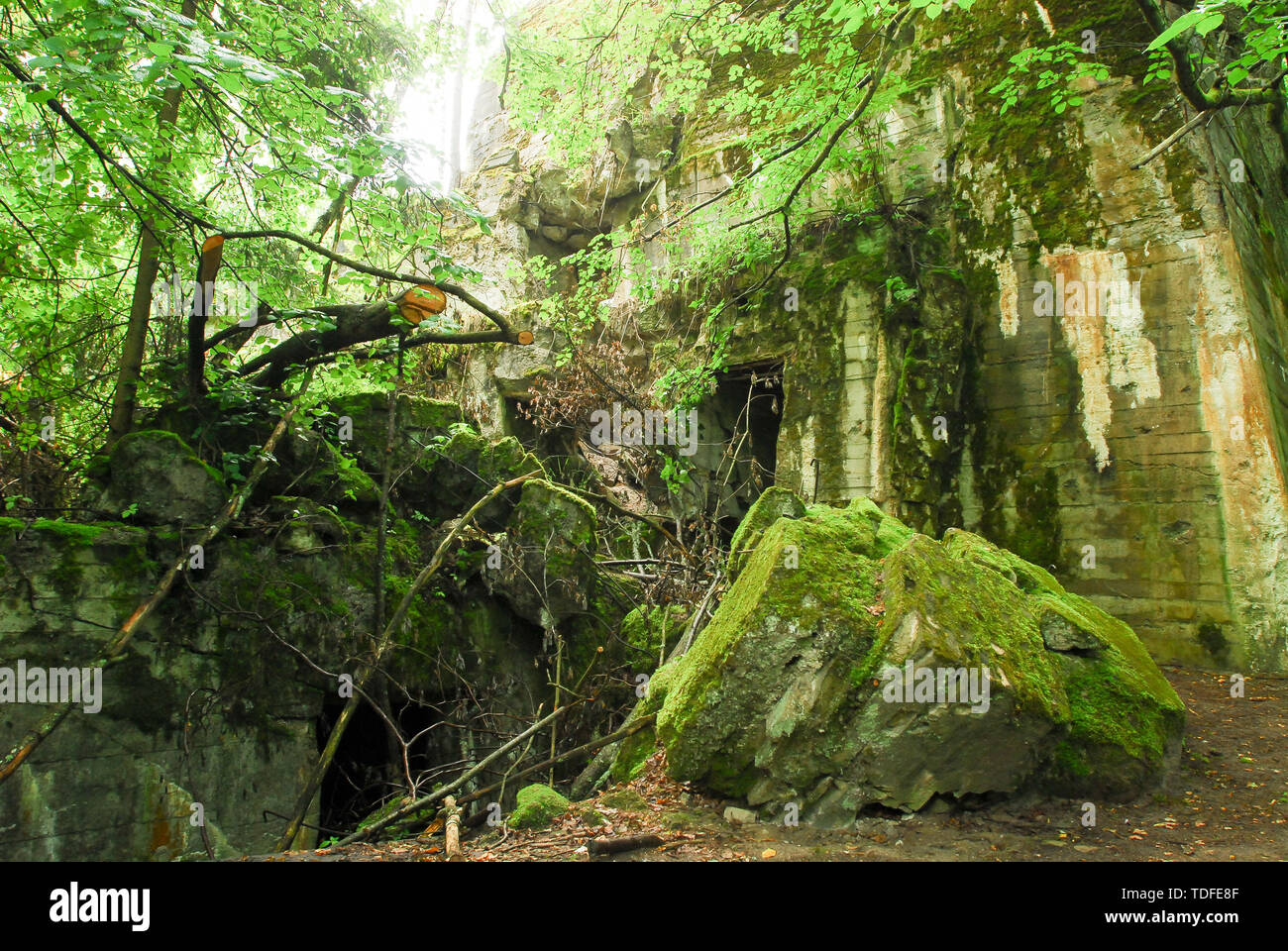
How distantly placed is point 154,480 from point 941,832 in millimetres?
6782

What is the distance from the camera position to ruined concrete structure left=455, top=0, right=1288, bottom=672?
7.05 m

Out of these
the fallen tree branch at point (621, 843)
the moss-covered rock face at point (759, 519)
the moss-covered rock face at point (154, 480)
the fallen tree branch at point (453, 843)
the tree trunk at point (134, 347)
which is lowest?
the fallen tree branch at point (453, 843)

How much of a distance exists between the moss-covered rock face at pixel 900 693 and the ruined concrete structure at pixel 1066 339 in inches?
143

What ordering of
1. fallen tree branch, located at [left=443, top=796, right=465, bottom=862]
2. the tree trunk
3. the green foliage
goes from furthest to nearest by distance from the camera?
the tree trunk → the green foliage → fallen tree branch, located at [left=443, top=796, right=465, bottom=862]

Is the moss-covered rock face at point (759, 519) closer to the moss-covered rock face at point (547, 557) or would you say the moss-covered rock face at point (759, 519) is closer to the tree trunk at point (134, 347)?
the moss-covered rock face at point (547, 557)

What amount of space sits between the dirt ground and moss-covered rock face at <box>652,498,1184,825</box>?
13cm

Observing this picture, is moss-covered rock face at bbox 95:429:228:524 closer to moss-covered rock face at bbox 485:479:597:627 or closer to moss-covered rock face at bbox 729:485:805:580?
moss-covered rock face at bbox 485:479:597:627

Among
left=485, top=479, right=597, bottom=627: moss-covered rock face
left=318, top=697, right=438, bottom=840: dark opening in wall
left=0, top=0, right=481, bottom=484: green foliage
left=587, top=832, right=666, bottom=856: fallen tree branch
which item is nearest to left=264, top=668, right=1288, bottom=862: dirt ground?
left=587, top=832, right=666, bottom=856: fallen tree branch

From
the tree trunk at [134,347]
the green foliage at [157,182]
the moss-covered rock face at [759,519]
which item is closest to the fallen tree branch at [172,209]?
the green foliage at [157,182]

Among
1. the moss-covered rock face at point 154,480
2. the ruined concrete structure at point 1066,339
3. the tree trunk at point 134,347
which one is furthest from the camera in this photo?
the ruined concrete structure at point 1066,339

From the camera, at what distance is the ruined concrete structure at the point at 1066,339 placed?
705 centimetres

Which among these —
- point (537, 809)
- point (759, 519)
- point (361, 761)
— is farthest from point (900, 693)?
point (361, 761)

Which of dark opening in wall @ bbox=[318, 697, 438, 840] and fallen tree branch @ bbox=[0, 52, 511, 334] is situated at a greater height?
fallen tree branch @ bbox=[0, 52, 511, 334]
